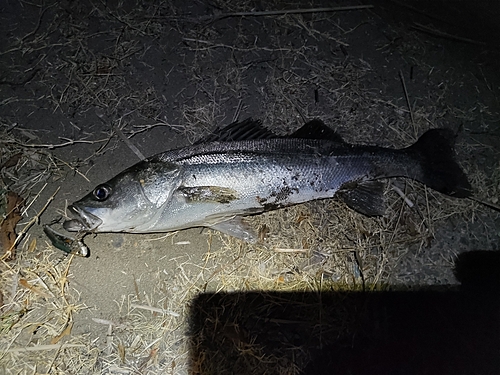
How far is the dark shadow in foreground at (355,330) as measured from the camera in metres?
3.06

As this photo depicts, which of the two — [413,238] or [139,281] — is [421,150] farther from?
[139,281]

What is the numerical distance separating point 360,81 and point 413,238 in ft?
4.80

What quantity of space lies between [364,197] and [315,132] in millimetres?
659

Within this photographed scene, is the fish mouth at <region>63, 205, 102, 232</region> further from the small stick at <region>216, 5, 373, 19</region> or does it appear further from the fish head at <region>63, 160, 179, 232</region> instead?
the small stick at <region>216, 5, 373, 19</region>

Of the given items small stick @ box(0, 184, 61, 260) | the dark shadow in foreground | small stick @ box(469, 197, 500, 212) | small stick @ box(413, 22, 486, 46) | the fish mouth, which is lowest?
the dark shadow in foreground

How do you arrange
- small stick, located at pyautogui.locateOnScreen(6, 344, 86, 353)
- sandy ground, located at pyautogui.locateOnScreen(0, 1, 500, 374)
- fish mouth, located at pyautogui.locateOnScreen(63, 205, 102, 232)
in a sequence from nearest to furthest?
fish mouth, located at pyautogui.locateOnScreen(63, 205, 102, 232)
small stick, located at pyautogui.locateOnScreen(6, 344, 86, 353)
sandy ground, located at pyautogui.locateOnScreen(0, 1, 500, 374)

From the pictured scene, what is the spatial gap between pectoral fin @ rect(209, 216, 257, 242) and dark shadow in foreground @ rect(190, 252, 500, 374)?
18.4 inches

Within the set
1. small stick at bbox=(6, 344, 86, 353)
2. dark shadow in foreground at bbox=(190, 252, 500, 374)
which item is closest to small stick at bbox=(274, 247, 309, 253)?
dark shadow in foreground at bbox=(190, 252, 500, 374)

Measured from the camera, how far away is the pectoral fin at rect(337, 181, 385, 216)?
10.2 ft

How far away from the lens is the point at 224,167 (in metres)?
2.89

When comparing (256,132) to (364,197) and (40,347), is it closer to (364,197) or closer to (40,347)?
(364,197)

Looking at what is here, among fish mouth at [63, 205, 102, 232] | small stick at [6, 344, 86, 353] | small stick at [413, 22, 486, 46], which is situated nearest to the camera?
fish mouth at [63, 205, 102, 232]

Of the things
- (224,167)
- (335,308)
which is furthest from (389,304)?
(224,167)

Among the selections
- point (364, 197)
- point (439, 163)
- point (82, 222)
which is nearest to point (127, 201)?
point (82, 222)
